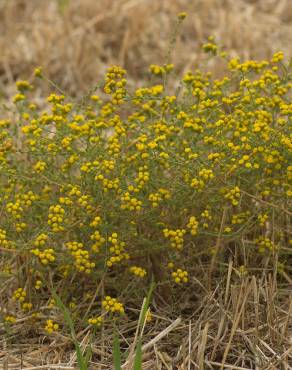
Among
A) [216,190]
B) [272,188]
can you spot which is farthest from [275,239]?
[216,190]

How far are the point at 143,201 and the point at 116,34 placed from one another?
12.3 feet

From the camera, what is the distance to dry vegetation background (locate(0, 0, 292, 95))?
617cm

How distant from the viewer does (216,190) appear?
321 centimetres

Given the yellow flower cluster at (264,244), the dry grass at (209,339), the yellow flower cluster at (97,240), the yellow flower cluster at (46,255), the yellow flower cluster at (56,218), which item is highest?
the yellow flower cluster at (56,218)

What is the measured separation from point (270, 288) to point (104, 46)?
405 cm

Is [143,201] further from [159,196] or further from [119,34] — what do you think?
[119,34]

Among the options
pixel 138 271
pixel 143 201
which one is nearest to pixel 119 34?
pixel 143 201

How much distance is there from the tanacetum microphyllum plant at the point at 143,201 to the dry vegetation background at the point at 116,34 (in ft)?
8.91

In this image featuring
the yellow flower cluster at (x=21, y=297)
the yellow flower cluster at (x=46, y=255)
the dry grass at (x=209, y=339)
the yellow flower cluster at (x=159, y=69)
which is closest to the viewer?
the yellow flower cluster at (x=46, y=255)

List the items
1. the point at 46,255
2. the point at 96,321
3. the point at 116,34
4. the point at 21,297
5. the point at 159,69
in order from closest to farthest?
the point at 46,255, the point at 96,321, the point at 21,297, the point at 159,69, the point at 116,34

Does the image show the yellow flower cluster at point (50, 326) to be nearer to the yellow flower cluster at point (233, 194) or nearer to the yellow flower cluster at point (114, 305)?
the yellow flower cluster at point (114, 305)

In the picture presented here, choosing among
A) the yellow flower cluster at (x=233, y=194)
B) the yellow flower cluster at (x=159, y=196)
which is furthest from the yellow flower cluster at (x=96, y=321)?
the yellow flower cluster at (x=233, y=194)

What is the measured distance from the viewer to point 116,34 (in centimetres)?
652

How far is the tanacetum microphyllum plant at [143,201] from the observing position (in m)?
3.05
